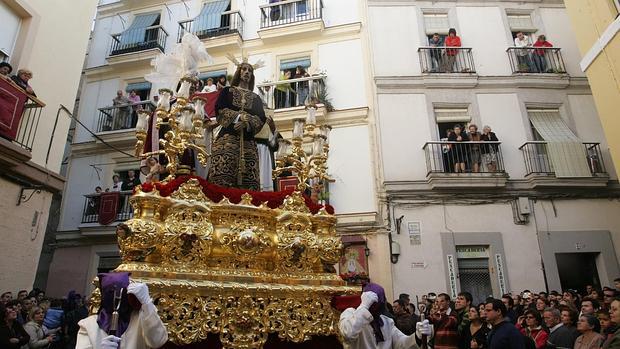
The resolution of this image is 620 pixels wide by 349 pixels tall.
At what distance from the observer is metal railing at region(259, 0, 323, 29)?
494 inches

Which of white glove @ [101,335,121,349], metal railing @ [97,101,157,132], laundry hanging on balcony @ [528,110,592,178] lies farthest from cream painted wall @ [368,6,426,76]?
white glove @ [101,335,121,349]

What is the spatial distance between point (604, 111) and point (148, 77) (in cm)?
755

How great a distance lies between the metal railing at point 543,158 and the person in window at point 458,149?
56.3 inches

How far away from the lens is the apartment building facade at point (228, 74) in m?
10.9

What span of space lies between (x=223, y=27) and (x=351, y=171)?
641 cm

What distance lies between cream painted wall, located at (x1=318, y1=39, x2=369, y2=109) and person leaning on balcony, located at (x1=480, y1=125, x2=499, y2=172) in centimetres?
310

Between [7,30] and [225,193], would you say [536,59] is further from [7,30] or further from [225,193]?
[7,30]

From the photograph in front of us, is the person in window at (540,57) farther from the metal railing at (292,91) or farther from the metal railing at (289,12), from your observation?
the metal railing at (289,12)

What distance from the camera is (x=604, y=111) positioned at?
7.47 meters

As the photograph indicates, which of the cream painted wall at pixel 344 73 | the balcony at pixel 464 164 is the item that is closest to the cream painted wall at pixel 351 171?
the cream painted wall at pixel 344 73

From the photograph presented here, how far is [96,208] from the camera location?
12.0 metres

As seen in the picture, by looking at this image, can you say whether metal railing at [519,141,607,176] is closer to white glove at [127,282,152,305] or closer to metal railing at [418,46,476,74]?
metal railing at [418,46,476,74]

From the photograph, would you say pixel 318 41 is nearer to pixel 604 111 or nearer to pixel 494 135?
pixel 494 135

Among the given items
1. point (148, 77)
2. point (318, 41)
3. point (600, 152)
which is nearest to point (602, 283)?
point (600, 152)
